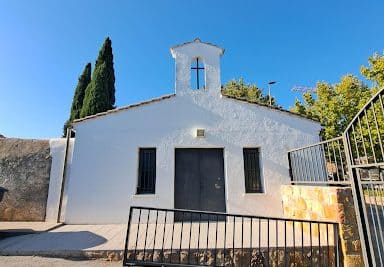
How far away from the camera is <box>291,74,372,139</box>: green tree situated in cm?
1838

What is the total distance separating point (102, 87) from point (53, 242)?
12.6 metres

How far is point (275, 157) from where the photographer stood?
7668 millimetres

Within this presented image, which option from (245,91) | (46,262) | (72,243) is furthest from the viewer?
(245,91)

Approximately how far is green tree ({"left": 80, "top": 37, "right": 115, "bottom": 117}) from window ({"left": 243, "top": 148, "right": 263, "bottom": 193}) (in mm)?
11343

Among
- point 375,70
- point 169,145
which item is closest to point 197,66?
point 169,145

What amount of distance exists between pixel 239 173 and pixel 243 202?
0.90m

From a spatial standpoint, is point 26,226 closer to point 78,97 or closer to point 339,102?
point 78,97

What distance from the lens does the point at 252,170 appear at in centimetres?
768

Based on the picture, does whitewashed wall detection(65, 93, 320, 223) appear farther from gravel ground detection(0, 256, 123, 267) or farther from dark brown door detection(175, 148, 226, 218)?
gravel ground detection(0, 256, 123, 267)

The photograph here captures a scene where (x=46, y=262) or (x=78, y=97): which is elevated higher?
(x=78, y=97)

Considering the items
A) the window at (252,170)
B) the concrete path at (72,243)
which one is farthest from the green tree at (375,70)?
the concrete path at (72,243)

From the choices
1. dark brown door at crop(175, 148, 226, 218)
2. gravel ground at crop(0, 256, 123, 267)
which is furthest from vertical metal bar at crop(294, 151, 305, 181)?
gravel ground at crop(0, 256, 123, 267)

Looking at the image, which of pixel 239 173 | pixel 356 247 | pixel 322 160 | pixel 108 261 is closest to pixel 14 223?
pixel 108 261

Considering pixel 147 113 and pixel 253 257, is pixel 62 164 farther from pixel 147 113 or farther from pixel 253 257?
pixel 253 257
